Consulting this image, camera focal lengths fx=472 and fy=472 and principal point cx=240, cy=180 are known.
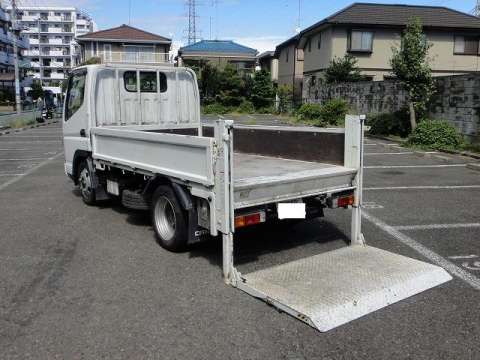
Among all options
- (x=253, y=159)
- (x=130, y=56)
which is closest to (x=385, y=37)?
(x=253, y=159)

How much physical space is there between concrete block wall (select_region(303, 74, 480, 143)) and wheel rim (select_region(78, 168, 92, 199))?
11.5 metres

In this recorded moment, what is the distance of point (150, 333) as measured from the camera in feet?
11.4

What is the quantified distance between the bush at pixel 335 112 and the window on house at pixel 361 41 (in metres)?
7.96

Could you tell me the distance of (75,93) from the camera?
7555 mm

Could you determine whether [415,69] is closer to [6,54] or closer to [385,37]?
[385,37]

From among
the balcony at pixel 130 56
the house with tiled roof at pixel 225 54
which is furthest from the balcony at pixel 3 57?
the house with tiled roof at pixel 225 54

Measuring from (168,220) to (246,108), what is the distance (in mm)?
36133

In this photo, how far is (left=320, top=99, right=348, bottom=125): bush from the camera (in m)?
23.5

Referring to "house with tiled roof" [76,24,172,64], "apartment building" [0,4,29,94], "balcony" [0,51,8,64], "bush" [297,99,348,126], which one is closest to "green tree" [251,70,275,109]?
"bush" [297,99,348,126]

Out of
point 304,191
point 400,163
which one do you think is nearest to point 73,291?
point 304,191

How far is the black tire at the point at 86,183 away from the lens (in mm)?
7344

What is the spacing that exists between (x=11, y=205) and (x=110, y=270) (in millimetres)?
3898

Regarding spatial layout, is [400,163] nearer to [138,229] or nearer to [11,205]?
[138,229]

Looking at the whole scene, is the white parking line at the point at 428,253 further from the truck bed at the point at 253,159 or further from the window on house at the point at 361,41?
the window on house at the point at 361,41
